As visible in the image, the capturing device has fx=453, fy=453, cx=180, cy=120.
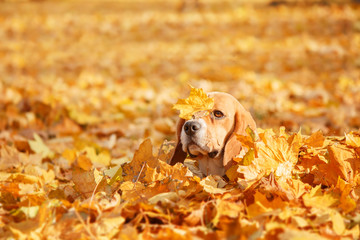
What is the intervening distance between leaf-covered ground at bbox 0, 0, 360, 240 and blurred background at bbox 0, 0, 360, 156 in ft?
0.10

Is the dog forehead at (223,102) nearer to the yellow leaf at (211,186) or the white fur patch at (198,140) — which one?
the white fur patch at (198,140)

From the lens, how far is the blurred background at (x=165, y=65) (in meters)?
4.99

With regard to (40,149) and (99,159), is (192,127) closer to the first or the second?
(99,159)

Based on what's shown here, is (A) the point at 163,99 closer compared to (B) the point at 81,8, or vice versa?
(A) the point at 163,99

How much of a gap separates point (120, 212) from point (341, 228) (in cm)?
90

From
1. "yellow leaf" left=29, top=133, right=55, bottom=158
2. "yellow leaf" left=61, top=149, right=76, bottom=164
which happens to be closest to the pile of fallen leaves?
"yellow leaf" left=61, top=149, right=76, bottom=164

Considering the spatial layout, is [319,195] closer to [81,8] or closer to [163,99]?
[163,99]

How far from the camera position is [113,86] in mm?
6859

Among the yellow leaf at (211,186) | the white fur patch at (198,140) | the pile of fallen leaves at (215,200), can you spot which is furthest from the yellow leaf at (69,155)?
the yellow leaf at (211,186)

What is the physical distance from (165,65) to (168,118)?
3536mm

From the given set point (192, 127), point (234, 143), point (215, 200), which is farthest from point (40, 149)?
point (215, 200)

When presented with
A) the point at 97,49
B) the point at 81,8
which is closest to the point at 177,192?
the point at 97,49

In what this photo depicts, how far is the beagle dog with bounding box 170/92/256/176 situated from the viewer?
250 centimetres

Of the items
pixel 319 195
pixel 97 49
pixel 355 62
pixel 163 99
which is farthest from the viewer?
pixel 97 49
